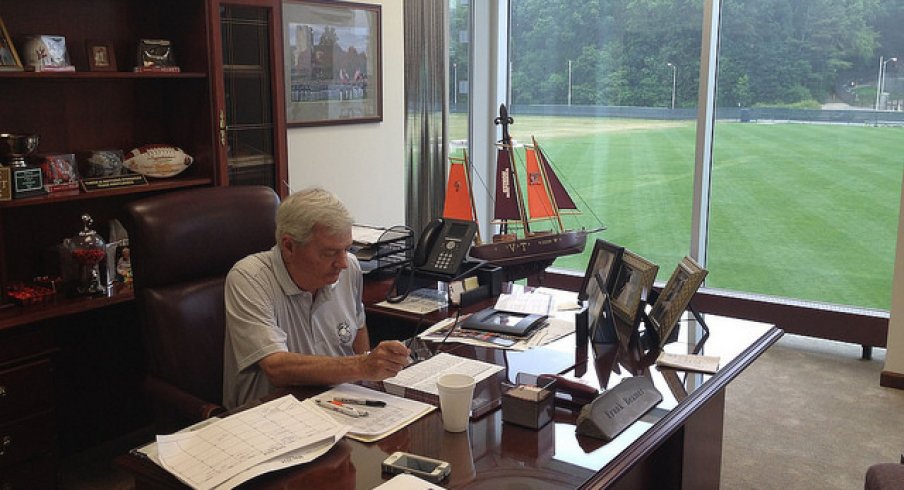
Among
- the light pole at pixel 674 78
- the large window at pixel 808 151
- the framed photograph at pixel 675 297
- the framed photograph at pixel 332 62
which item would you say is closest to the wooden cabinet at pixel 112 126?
the framed photograph at pixel 332 62

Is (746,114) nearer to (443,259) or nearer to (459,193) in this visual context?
(459,193)

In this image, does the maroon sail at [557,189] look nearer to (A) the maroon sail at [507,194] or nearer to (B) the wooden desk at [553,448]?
(A) the maroon sail at [507,194]

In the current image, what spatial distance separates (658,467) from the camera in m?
2.17

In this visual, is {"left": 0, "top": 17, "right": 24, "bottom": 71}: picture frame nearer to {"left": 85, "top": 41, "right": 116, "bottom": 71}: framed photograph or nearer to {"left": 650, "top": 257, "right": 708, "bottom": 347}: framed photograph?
{"left": 85, "top": 41, "right": 116, "bottom": 71}: framed photograph

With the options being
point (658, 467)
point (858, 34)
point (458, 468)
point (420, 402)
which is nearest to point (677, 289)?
point (658, 467)

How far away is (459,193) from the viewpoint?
3.54 m

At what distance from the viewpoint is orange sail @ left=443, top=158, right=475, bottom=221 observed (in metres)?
3.49

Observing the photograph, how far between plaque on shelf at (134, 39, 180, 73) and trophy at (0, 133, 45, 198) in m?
0.50

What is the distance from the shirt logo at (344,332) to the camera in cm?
237

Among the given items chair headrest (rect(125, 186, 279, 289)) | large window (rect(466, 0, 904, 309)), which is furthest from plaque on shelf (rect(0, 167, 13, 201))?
large window (rect(466, 0, 904, 309))

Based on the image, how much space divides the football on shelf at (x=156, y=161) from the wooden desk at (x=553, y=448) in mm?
1556

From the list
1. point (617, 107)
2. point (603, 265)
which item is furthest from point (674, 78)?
point (603, 265)

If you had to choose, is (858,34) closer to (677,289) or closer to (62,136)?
(677,289)

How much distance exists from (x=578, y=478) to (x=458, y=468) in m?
0.22
